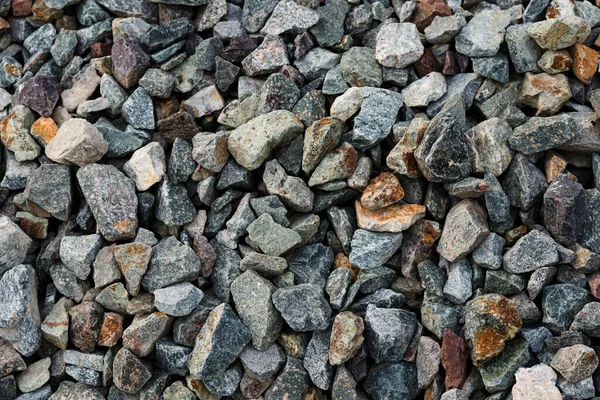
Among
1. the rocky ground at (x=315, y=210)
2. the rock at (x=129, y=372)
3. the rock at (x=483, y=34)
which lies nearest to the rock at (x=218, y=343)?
the rocky ground at (x=315, y=210)

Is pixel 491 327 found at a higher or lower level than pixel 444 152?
lower

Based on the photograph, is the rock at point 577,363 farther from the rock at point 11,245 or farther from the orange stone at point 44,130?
the orange stone at point 44,130

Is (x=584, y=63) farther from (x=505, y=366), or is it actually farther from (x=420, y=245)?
(x=505, y=366)

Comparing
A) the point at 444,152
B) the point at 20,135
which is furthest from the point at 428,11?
the point at 20,135

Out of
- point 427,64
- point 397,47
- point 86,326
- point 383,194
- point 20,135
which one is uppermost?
point 397,47

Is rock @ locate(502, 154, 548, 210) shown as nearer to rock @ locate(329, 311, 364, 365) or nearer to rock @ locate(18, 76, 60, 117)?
rock @ locate(329, 311, 364, 365)

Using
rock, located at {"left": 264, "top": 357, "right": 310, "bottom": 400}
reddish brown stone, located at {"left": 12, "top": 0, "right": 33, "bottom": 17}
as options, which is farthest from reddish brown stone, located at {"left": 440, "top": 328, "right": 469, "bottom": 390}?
reddish brown stone, located at {"left": 12, "top": 0, "right": 33, "bottom": 17}

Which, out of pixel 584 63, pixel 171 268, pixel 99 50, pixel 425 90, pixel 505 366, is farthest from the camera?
pixel 99 50
